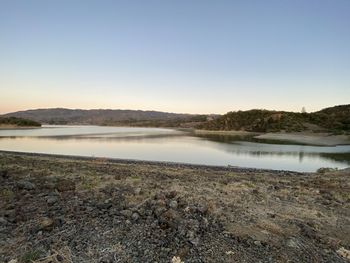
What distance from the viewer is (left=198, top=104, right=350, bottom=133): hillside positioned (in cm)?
7862

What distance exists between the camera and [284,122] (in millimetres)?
88250

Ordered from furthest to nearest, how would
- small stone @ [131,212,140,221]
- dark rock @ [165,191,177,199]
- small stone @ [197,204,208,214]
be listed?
1. dark rock @ [165,191,177,199]
2. small stone @ [197,204,208,214]
3. small stone @ [131,212,140,221]

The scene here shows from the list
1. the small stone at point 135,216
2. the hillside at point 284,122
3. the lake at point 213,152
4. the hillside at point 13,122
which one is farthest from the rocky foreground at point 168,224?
the hillside at point 13,122

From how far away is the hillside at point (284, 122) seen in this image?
78625 millimetres

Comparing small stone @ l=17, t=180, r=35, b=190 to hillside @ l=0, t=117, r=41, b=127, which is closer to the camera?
small stone @ l=17, t=180, r=35, b=190

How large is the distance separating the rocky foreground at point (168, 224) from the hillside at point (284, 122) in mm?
65566

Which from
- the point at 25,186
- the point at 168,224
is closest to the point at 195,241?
the point at 168,224

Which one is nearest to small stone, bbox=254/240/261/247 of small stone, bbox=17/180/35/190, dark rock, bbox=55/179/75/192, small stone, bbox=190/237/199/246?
small stone, bbox=190/237/199/246

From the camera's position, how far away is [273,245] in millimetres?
5758

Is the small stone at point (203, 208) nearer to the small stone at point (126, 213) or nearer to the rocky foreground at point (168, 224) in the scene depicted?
the rocky foreground at point (168, 224)

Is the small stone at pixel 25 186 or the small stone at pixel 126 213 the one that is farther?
the small stone at pixel 25 186

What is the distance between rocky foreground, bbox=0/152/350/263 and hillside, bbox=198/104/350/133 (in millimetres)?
65566

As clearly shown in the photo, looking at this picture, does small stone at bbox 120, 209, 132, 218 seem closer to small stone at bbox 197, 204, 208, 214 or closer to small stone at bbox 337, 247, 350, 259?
small stone at bbox 197, 204, 208, 214

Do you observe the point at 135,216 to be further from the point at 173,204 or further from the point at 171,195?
the point at 171,195
